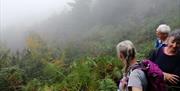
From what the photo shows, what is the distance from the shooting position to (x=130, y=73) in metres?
3.52

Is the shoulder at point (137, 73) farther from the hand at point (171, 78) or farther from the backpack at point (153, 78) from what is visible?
the hand at point (171, 78)

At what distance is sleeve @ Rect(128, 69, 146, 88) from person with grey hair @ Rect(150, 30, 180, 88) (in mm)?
818

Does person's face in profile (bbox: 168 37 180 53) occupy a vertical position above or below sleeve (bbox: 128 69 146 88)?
above

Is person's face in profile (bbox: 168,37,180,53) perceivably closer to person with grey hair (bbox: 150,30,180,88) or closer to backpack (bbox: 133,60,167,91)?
person with grey hair (bbox: 150,30,180,88)

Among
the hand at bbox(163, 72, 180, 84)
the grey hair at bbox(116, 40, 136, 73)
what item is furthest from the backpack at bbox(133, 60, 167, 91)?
the hand at bbox(163, 72, 180, 84)

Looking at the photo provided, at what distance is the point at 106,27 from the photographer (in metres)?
40.3

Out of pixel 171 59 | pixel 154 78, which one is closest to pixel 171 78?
pixel 171 59

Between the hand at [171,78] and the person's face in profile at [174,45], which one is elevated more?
the person's face in profile at [174,45]

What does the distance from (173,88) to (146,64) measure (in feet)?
3.47

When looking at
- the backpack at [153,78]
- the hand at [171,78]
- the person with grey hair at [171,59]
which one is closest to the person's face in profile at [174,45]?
the person with grey hair at [171,59]

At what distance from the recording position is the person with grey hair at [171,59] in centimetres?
418

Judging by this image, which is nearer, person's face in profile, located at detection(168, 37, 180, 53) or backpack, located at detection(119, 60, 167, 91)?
backpack, located at detection(119, 60, 167, 91)

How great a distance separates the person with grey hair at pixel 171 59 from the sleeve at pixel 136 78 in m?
0.82

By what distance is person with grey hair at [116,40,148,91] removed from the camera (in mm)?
3467
